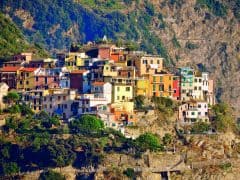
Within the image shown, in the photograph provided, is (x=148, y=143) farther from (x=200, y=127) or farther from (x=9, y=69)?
(x=9, y=69)

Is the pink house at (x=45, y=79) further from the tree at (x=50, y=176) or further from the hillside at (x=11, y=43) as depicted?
the tree at (x=50, y=176)

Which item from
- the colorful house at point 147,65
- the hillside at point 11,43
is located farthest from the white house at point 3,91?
the colorful house at point 147,65

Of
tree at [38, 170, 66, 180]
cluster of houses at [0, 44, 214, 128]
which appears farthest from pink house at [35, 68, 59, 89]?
tree at [38, 170, 66, 180]

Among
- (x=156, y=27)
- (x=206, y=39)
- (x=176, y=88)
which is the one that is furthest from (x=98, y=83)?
Result: (x=206, y=39)

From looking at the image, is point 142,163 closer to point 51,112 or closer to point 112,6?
point 51,112

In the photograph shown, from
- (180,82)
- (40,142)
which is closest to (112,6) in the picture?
(180,82)

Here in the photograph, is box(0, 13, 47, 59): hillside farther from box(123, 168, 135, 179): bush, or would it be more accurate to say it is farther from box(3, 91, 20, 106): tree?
box(123, 168, 135, 179): bush
